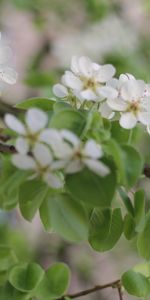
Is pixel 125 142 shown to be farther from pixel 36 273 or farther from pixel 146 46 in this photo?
pixel 146 46

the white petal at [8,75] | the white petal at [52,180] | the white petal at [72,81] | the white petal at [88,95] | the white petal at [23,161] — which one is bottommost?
the white petal at [52,180]

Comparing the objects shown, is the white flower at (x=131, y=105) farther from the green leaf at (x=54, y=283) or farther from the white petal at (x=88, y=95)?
the green leaf at (x=54, y=283)

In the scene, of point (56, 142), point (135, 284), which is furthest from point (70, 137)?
point (135, 284)

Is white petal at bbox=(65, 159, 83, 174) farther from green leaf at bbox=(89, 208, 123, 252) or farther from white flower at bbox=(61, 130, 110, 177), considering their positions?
green leaf at bbox=(89, 208, 123, 252)

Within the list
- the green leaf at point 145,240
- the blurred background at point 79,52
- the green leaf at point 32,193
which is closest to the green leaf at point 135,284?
the green leaf at point 145,240

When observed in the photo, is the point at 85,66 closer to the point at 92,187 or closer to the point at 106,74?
the point at 106,74

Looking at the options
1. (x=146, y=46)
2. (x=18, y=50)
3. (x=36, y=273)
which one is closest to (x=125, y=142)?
(x=36, y=273)
